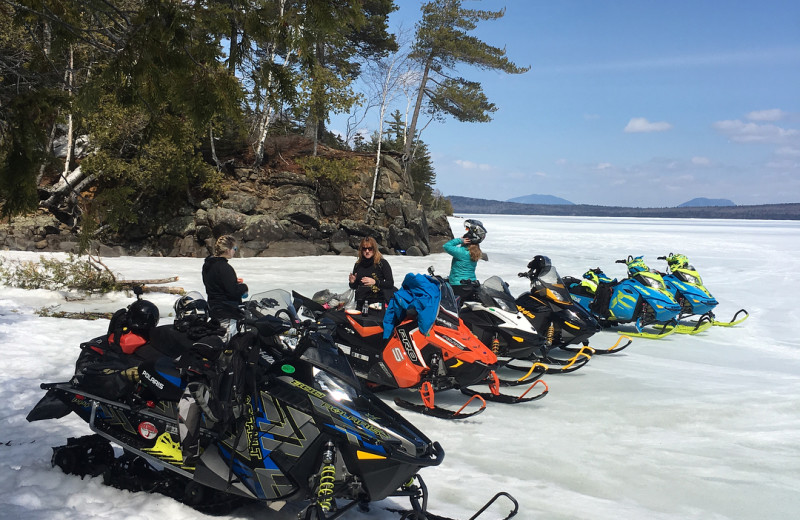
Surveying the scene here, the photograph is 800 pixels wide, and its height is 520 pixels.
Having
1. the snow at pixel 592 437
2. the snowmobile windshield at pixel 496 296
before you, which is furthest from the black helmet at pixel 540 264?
the snow at pixel 592 437

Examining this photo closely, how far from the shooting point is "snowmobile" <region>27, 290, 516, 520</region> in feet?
10.1

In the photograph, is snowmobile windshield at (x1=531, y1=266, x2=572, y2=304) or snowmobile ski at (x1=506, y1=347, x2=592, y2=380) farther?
snowmobile windshield at (x1=531, y1=266, x2=572, y2=304)

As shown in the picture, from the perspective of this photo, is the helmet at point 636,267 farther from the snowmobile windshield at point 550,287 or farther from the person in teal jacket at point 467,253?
the person in teal jacket at point 467,253

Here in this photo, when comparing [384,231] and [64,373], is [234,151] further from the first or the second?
[64,373]

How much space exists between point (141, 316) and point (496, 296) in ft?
14.1

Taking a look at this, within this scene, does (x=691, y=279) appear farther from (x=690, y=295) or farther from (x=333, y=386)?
(x=333, y=386)

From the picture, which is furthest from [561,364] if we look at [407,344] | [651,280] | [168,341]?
[168,341]

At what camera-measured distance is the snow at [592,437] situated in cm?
373

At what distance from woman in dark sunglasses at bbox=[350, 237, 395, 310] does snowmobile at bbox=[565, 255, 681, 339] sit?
3.91 meters

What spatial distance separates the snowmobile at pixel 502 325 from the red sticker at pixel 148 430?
4156 mm

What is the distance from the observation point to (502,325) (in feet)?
22.5

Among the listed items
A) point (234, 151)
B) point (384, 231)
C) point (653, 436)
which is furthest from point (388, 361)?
point (234, 151)

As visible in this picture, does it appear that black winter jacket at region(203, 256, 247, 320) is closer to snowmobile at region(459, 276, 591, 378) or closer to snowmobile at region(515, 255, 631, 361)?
snowmobile at region(459, 276, 591, 378)

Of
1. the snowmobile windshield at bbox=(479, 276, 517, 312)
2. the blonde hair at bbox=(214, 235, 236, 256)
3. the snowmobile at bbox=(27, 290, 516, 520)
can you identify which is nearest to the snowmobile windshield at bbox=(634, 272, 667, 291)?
the snowmobile windshield at bbox=(479, 276, 517, 312)
